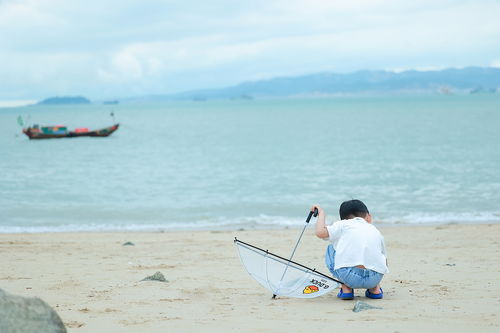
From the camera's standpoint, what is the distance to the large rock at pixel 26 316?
168 inches

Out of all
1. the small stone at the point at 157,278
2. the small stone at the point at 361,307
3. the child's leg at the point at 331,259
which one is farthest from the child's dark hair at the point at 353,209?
the small stone at the point at 157,278

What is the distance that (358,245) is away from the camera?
21.0 feet

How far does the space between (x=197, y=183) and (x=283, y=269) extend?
2131 cm

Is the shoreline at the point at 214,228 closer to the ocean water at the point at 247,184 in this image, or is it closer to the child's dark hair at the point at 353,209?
the ocean water at the point at 247,184

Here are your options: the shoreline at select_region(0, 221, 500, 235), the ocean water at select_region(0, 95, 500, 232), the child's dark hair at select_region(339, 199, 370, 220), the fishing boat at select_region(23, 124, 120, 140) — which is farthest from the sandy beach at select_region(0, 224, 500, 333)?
the fishing boat at select_region(23, 124, 120, 140)

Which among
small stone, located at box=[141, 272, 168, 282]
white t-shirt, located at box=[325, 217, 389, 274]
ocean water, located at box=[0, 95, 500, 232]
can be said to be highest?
white t-shirt, located at box=[325, 217, 389, 274]

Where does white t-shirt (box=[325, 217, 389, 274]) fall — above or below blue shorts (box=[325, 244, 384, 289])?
above

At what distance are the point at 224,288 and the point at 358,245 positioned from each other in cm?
188

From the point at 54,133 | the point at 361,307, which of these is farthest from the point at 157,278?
the point at 54,133

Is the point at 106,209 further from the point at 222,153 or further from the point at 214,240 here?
the point at 222,153

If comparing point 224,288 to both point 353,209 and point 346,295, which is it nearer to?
point 346,295

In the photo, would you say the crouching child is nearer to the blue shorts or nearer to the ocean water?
the blue shorts

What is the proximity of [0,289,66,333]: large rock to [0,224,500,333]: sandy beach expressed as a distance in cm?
102

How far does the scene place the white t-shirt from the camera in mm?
6391
